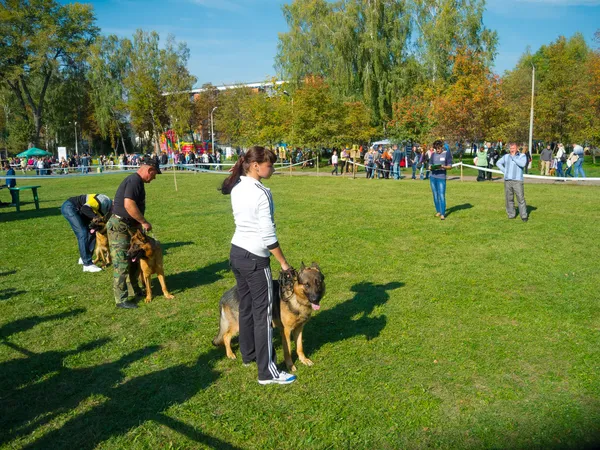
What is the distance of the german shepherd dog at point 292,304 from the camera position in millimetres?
4090

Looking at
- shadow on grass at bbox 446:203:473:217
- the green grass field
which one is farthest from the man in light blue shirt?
the green grass field

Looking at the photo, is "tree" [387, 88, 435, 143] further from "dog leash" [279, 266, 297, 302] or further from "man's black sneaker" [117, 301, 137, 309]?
"dog leash" [279, 266, 297, 302]

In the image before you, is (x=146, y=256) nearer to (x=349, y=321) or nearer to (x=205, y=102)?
(x=349, y=321)

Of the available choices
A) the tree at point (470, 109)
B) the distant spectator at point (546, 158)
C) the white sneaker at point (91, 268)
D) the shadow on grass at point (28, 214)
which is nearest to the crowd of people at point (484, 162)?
the distant spectator at point (546, 158)

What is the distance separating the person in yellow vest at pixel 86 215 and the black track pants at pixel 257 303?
4906 mm

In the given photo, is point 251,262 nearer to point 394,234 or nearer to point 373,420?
point 373,420

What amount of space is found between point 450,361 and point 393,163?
23.5 m

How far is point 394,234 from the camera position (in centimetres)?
1036

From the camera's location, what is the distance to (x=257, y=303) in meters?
4.04

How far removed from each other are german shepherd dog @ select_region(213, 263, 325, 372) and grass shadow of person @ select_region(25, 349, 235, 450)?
56 centimetres

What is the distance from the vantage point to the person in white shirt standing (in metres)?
3.74

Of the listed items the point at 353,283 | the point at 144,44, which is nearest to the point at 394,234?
the point at 353,283

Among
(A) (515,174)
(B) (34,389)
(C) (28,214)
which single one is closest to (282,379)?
(B) (34,389)

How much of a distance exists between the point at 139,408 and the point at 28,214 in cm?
1418
